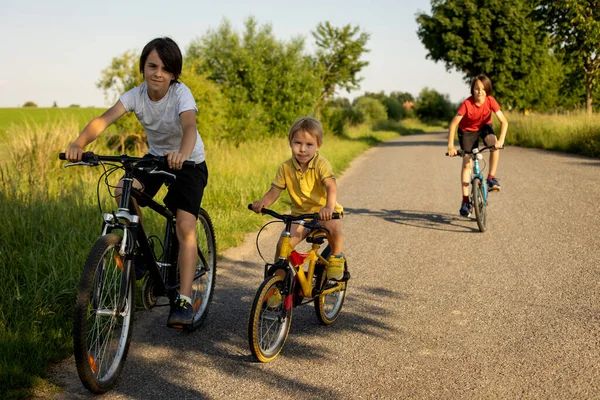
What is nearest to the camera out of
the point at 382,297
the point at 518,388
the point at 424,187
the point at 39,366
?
the point at 518,388

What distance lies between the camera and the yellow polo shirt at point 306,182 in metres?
4.34

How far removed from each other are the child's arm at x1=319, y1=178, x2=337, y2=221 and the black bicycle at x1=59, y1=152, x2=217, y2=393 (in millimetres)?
854

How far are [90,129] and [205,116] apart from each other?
554 inches

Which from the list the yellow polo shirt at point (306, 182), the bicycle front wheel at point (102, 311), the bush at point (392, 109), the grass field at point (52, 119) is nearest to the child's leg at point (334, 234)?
the yellow polo shirt at point (306, 182)

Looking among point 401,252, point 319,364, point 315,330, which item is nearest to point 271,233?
point 401,252

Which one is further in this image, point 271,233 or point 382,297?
point 271,233

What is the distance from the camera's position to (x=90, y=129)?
12.8 feet

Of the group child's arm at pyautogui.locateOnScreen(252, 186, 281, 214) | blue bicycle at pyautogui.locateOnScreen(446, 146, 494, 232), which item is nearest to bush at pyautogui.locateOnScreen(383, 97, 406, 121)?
blue bicycle at pyautogui.locateOnScreen(446, 146, 494, 232)

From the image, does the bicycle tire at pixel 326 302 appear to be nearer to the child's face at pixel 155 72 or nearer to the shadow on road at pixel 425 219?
the child's face at pixel 155 72

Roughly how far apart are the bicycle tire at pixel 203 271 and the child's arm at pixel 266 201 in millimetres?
656

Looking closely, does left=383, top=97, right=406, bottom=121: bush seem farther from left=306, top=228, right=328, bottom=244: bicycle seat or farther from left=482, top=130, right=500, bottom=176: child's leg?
left=306, top=228, right=328, bottom=244: bicycle seat

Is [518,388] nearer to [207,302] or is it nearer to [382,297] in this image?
[382,297]

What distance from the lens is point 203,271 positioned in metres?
4.87

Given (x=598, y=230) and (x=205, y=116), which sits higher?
(x=205, y=116)
